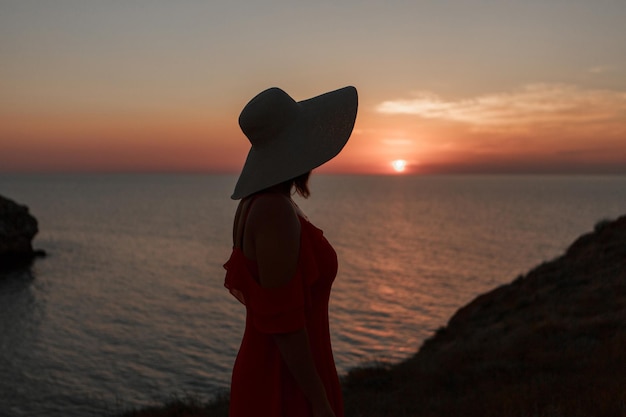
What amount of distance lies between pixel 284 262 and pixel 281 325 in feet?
0.88

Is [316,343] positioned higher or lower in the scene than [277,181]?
lower

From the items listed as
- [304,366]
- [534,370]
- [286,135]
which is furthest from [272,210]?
[534,370]

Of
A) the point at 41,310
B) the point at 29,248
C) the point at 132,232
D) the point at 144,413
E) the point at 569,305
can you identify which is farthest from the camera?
the point at 132,232

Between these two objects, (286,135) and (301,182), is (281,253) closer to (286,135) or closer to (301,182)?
(301,182)

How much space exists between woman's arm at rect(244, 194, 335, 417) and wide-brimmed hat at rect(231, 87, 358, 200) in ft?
0.52

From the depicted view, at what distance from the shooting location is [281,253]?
2053 mm

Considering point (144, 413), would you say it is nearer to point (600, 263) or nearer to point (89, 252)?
point (600, 263)

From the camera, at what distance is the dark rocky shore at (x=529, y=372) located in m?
6.20

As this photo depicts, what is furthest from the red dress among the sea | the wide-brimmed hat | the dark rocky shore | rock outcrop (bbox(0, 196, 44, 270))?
rock outcrop (bbox(0, 196, 44, 270))

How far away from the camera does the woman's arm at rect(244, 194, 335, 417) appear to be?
2.05 metres

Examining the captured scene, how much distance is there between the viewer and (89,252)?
178ft

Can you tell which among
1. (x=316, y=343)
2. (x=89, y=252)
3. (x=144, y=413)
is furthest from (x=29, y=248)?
(x=316, y=343)

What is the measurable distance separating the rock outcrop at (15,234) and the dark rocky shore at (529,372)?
146 feet

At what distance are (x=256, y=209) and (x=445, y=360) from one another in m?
9.26
